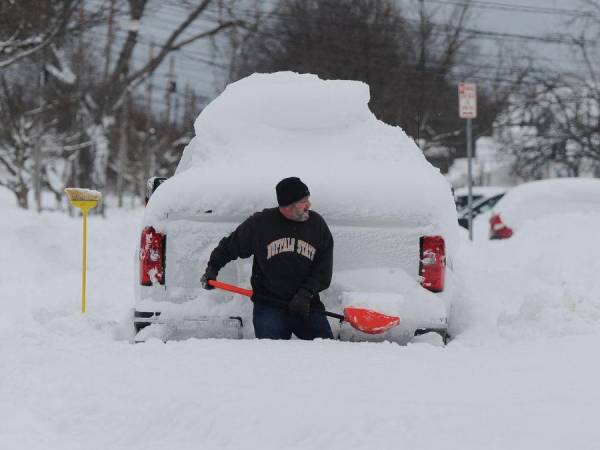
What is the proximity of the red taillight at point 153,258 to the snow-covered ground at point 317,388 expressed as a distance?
386 mm

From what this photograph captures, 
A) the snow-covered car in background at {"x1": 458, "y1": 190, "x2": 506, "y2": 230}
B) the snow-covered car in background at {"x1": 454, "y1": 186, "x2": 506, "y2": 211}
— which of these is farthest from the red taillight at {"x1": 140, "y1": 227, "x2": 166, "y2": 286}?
the snow-covered car in background at {"x1": 454, "y1": 186, "x2": 506, "y2": 211}

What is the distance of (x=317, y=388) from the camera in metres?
3.55

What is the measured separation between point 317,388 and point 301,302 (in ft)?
2.45

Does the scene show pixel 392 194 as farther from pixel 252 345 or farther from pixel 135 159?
pixel 135 159

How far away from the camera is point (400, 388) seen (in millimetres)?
3561

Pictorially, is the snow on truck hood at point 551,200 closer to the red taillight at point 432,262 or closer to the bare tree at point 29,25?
the red taillight at point 432,262

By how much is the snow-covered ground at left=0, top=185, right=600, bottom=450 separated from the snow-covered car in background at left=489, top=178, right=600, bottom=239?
565cm

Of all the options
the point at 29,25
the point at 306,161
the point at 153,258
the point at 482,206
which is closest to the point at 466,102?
the point at 482,206

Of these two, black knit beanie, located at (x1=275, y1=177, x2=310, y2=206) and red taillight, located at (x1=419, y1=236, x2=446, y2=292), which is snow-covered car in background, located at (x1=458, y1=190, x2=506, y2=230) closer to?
red taillight, located at (x1=419, y1=236, x2=446, y2=292)

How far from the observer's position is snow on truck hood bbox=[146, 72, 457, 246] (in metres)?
4.27

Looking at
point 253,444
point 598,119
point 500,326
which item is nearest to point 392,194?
point 500,326

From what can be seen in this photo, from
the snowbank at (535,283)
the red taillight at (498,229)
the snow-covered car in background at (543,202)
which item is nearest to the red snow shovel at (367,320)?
the snowbank at (535,283)

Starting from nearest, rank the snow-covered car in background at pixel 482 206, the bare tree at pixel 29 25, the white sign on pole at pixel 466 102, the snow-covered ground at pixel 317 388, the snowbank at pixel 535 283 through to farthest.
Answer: the snow-covered ground at pixel 317 388, the snowbank at pixel 535 283, the white sign on pole at pixel 466 102, the bare tree at pixel 29 25, the snow-covered car in background at pixel 482 206

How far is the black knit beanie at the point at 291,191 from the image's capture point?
4098mm
